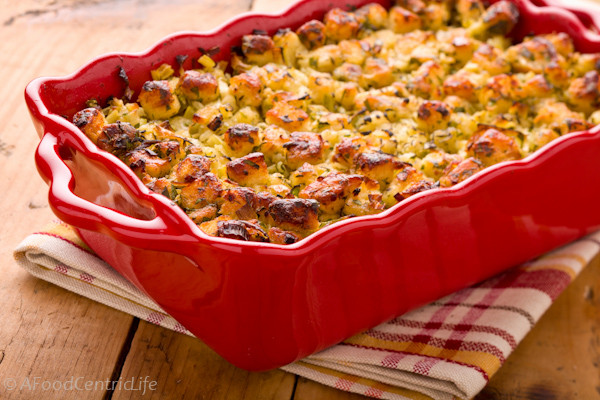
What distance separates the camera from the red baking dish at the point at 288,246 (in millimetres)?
1448

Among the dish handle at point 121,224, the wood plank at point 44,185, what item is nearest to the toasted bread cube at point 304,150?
the dish handle at point 121,224

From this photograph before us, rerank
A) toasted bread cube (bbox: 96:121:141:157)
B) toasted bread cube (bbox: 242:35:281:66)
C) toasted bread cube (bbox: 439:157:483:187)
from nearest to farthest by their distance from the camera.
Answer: toasted bread cube (bbox: 96:121:141:157)
toasted bread cube (bbox: 439:157:483:187)
toasted bread cube (bbox: 242:35:281:66)

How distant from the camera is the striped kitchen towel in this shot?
5.73 ft

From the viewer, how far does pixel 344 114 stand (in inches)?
77.6

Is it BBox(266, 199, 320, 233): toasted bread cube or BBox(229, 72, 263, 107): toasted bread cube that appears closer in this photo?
BBox(266, 199, 320, 233): toasted bread cube

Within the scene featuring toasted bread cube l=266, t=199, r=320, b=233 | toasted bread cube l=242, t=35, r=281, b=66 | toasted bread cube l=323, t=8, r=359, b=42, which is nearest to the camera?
toasted bread cube l=266, t=199, r=320, b=233

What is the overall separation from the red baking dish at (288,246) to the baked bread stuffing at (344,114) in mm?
74

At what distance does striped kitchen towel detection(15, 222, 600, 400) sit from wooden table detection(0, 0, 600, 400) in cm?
3

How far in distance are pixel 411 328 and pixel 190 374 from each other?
1.67ft

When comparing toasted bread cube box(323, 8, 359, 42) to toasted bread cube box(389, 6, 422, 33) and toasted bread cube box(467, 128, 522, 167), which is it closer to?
toasted bread cube box(389, 6, 422, 33)

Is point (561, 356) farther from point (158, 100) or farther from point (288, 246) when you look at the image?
point (158, 100)

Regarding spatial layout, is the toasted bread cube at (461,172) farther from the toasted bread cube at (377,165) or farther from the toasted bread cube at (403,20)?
the toasted bread cube at (403,20)

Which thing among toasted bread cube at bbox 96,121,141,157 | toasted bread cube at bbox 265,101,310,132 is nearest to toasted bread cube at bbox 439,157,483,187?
toasted bread cube at bbox 265,101,310,132

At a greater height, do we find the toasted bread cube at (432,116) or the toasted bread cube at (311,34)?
the toasted bread cube at (311,34)
